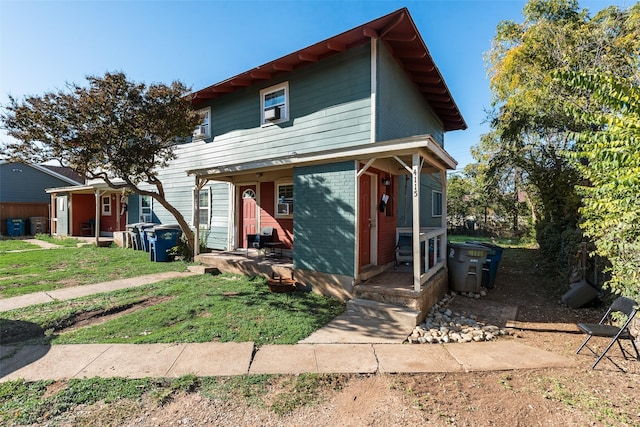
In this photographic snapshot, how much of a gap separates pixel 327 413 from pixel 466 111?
14.2m

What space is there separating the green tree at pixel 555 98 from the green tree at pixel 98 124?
35.3 feet

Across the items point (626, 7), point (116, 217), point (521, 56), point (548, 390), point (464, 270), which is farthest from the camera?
point (116, 217)

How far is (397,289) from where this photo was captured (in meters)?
5.41

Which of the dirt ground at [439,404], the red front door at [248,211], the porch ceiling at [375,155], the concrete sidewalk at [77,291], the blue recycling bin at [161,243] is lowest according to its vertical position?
the dirt ground at [439,404]

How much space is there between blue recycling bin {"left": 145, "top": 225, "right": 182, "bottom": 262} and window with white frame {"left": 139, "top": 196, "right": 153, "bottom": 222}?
3381 mm

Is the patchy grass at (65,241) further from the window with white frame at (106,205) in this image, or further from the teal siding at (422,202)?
the teal siding at (422,202)

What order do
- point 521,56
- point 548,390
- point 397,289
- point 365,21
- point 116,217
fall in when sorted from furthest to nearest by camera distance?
point 116,217 → point 521,56 → point 365,21 → point 397,289 → point 548,390

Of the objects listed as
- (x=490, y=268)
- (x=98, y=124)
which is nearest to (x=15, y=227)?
(x=98, y=124)

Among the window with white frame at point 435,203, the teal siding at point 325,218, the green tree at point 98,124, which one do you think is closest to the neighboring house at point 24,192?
the green tree at point 98,124

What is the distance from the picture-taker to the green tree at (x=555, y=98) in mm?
8703

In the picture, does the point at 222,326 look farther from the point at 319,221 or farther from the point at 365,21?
the point at 365,21

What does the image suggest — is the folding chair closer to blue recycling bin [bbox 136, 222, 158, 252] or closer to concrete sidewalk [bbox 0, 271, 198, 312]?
concrete sidewalk [bbox 0, 271, 198, 312]

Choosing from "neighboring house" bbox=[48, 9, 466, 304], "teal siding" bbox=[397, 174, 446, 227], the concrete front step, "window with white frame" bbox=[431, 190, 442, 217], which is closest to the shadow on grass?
"neighboring house" bbox=[48, 9, 466, 304]

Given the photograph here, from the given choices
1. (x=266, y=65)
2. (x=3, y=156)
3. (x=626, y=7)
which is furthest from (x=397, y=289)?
(x=626, y=7)
